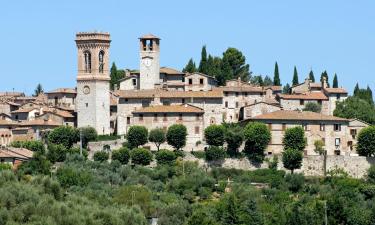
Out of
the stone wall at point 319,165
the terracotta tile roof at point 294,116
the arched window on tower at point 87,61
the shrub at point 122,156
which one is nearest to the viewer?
the shrub at point 122,156

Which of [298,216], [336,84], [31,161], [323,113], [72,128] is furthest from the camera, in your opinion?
[336,84]

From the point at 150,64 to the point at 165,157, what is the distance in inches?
510

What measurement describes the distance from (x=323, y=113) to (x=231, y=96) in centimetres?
671

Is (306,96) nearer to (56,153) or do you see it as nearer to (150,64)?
(150,64)

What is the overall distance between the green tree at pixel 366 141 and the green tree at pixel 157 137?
459 inches

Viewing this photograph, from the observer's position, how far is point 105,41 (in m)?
94.2

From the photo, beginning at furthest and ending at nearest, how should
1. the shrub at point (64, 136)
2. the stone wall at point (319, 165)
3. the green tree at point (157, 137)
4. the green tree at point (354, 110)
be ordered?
the green tree at point (354, 110)
the shrub at point (64, 136)
the green tree at point (157, 137)
the stone wall at point (319, 165)

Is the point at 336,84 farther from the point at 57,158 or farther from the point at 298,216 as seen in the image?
the point at 298,216

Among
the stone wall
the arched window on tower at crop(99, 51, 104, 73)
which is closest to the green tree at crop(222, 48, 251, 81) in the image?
the arched window on tower at crop(99, 51, 104, 73)

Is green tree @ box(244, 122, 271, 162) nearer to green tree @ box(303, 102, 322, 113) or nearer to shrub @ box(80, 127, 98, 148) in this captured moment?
shrub @ box(80, 127, 98, 148)

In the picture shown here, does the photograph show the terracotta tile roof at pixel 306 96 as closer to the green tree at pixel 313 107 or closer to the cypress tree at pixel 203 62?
the green tree at pixel 313 107

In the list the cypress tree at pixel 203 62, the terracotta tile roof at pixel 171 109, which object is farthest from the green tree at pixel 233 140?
the cypress tree at pixel 203 62

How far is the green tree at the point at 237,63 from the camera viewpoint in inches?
4269

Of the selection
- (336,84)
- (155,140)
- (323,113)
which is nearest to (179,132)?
(155,140)
